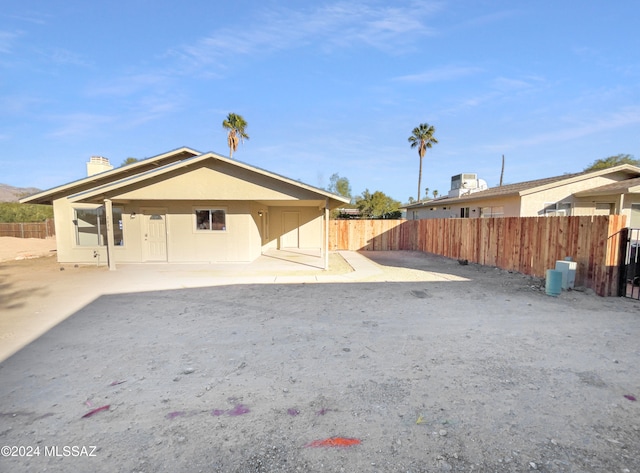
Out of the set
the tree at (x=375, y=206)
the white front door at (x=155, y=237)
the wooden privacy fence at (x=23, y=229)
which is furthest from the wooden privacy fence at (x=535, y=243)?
the wooden privacy fence at (x=23, y=229)

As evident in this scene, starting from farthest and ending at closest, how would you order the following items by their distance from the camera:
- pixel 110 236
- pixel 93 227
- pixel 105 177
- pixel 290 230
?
pixel 290 230 → pixel 93 227 → pixel 105 177 → pixel 110 236

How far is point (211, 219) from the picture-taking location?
13188 mm

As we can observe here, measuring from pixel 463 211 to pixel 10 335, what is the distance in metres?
21.7

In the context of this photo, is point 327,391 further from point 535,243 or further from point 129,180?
point 129,180

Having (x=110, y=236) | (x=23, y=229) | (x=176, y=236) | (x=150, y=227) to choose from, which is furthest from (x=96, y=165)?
(x=23, y=229)

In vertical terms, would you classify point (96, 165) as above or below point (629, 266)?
above

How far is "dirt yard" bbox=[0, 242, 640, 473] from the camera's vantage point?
2459 millimetres

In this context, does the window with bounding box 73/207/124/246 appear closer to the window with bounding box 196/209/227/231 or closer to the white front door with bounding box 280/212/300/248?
the window with bounding box 196/209/227/231

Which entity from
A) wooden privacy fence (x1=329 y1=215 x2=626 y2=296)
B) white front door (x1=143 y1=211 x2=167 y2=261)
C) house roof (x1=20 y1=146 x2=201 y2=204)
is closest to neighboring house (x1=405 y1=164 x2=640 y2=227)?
wooden privacy fence (x1=329 y1=215 x2=626 y2=296)

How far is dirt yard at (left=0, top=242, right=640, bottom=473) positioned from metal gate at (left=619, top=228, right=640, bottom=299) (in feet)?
3.64

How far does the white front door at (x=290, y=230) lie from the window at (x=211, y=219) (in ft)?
22.1

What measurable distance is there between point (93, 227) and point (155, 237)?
266cm

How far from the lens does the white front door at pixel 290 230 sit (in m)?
19.7

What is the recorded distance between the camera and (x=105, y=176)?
1269 cm
